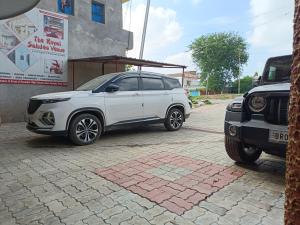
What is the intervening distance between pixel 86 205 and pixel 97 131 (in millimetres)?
3169

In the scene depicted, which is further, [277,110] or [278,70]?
[278,70]

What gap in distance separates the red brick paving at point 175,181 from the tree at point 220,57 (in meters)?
42.6

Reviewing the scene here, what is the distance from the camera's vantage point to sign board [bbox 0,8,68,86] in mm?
8791

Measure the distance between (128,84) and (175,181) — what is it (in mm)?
3635

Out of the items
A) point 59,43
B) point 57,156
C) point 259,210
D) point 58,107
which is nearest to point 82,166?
point 57,156

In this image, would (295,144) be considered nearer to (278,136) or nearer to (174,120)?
(278,136)

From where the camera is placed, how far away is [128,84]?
6.65m

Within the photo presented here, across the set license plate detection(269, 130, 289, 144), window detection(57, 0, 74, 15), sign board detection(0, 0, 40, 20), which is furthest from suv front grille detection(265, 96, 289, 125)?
window detection(57, 0, 74, 15)

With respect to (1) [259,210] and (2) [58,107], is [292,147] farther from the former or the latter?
(2) [58,107]

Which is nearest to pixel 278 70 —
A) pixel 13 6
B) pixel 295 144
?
pixel 13 6

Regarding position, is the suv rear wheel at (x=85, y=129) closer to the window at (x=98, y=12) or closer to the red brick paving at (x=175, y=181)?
the red brick paving at (x=175, y=181)

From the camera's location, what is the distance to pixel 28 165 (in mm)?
4285

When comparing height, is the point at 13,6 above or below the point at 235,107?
above

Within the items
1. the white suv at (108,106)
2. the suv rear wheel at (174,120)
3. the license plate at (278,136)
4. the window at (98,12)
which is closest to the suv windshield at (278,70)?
the license plate at (278,136)
